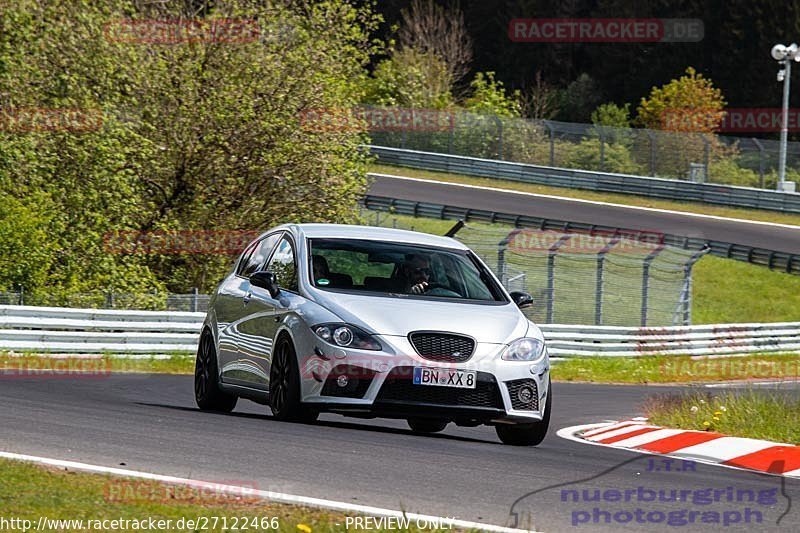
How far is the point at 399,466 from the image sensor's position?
8805 millimetres

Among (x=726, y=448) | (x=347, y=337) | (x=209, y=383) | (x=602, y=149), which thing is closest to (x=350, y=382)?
(x=347, y=337)

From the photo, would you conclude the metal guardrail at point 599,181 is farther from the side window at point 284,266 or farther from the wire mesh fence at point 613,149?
the side window at point 284,266

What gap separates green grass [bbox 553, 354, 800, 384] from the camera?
27.4 meters

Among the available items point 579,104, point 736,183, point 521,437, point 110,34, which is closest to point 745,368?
point 110,34

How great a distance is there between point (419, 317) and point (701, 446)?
2.69 m

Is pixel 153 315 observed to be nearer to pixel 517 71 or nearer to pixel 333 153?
pixel 333 153

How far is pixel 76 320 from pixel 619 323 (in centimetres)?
1283

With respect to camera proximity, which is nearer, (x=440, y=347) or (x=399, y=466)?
(x=399, y=466)

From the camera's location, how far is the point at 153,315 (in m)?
23.8

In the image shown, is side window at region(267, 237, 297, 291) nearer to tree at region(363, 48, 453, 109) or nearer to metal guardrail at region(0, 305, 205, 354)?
metal guardrail at region(0, 305, 205, 354)

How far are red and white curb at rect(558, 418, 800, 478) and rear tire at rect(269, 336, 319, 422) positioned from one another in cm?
287

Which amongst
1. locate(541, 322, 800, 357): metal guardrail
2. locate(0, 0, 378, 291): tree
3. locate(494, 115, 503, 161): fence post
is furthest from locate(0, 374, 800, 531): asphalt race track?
locate(494, 115, 503, 161): fence post

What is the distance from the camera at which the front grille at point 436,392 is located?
10.2 m

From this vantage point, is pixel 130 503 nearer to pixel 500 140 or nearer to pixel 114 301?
pixel 114 301
